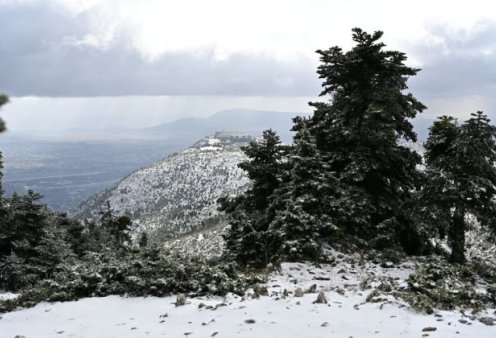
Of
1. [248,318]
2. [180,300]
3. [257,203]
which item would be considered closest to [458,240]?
[257,203]

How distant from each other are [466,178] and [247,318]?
44.7 ft

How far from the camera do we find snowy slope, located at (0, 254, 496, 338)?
29.6 feet

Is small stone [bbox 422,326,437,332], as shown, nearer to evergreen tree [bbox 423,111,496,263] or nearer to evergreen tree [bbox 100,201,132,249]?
evergreen tree [bbox 423,111,496,263]

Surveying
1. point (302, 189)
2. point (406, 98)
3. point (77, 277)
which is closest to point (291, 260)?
point (302, 189)

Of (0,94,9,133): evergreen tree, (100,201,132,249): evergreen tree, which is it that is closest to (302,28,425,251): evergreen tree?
(0,94,9,133): evergreen tree

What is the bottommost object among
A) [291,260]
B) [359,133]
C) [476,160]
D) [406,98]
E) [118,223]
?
[118,223]

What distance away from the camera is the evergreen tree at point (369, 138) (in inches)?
786

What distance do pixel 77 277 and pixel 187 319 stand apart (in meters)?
5.69

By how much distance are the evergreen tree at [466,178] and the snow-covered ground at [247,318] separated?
8749 millimetres

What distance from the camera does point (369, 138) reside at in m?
20.3

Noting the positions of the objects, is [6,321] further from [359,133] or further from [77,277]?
[359,133]

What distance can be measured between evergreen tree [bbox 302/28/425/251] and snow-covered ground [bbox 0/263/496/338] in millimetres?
7758

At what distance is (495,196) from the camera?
20203 millimetres

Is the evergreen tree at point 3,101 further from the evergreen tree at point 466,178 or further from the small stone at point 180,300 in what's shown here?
the evergreen tree at point 466,178
